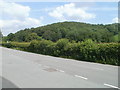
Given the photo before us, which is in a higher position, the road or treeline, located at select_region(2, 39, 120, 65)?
treeline, located at select_region(2, 39, 120, 65)

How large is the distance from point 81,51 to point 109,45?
4.02 metres

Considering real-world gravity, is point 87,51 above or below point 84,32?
below

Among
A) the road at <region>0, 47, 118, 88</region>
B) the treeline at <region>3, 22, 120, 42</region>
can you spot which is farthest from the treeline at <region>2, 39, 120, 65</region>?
the road at <region>0, 47, 118, 88</region>

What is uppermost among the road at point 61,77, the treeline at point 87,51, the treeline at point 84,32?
the treeline at point 84,32

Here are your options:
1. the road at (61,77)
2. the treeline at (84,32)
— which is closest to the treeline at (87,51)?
the treeline at (84,32)

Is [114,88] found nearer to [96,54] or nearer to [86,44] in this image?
[96,54]

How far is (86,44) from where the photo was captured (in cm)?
1795

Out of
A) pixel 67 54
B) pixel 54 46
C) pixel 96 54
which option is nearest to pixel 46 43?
pixel 54 46

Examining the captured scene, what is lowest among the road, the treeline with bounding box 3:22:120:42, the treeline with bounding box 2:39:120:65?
the road

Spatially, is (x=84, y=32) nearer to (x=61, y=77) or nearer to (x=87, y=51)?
(x=87, y=51)

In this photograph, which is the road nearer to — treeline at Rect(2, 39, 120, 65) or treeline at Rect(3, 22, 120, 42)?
treeline at Rect(2, 39, 120, 65)

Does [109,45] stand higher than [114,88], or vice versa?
[109,45]

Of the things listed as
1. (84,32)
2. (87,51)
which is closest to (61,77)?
(87,51)

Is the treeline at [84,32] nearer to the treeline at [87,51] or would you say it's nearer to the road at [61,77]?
the treeline at [87,51]
